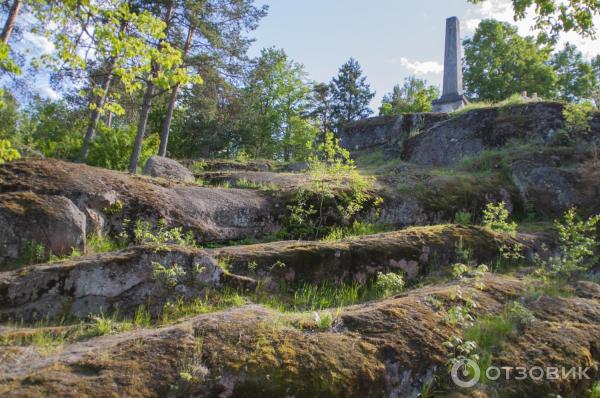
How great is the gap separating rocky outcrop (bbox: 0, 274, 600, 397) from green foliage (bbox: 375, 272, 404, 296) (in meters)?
1.12

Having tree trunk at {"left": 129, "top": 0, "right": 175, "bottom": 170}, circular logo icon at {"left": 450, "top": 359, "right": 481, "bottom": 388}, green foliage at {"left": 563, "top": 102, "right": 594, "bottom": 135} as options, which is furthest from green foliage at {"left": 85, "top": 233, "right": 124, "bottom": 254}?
green foliage at {"left": 563, "top": 102, "right": 594, "bottom": 135}

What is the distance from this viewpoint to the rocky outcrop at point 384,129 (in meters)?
15.7

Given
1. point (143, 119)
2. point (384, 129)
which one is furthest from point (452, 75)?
point (143, 119)

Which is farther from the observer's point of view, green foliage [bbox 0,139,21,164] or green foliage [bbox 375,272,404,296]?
green foliage [bbox 375,272,404,296]

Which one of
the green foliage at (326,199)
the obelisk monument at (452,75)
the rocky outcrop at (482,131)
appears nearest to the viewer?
the green foliage at (326,199)

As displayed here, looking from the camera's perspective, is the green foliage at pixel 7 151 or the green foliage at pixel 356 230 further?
the green foliage at pixel 356 230

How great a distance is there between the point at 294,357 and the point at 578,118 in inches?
416

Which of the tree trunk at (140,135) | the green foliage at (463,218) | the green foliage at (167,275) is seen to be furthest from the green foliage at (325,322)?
the tree trunk at (140,135)

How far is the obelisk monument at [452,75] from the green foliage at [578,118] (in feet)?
26.0

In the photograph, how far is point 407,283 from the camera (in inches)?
241

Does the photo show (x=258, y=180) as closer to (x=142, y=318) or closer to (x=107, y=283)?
(x=107, y=283)

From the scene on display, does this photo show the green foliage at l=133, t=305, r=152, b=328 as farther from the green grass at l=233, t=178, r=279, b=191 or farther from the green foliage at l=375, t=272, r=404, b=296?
the green grass at l=233, t=178, r=279, b=191

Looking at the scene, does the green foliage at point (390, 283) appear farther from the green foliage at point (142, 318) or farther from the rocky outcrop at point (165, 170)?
the rocky outcrop at point (165, 170)

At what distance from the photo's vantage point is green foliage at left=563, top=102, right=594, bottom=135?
34.8 ft
